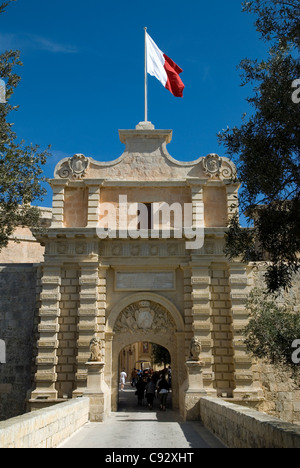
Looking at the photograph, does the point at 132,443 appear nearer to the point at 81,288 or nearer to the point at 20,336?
the point at 81,288

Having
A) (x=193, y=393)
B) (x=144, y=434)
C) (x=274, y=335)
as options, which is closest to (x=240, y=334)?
(x=274, y=335)

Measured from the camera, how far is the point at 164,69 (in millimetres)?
18328

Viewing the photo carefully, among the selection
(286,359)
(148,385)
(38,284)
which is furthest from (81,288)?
(286,359)

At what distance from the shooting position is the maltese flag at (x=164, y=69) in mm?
18141

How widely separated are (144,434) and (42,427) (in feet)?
12.8

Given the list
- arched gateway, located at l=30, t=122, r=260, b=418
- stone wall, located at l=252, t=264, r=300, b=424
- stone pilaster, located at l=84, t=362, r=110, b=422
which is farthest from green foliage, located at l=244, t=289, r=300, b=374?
stone pilaster, located at l=84, t=362, r=110, b=422

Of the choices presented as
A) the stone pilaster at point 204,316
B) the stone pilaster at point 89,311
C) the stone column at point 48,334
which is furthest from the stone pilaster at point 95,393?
the stone pilaster at point 204,316

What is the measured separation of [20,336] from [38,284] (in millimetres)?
2127

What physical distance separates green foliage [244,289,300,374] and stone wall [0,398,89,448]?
5.44m

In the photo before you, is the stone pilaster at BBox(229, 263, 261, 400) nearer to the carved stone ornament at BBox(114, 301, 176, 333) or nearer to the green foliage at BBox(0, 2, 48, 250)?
the carved stone ornament at BBox(114, 301, 176, 333)

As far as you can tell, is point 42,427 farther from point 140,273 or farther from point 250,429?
point 140,273

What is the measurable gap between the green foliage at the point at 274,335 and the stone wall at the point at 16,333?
319 inches

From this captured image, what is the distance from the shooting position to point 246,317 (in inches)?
609

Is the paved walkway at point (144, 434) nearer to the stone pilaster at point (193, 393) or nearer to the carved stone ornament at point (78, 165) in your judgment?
the stone pilaster at point (193, 393)
